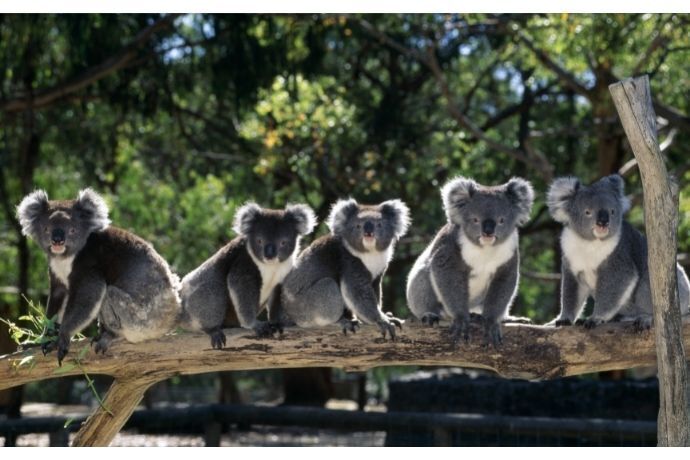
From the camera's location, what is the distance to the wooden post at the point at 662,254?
589cm

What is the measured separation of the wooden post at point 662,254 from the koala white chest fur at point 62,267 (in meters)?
3.70

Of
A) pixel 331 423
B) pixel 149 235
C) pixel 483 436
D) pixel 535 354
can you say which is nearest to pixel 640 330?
→ pixel 535 354

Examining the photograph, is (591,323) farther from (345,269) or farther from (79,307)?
(79,307)

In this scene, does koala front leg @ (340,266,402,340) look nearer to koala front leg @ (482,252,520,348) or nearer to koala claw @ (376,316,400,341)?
koala claw @ (376,316,400,341)

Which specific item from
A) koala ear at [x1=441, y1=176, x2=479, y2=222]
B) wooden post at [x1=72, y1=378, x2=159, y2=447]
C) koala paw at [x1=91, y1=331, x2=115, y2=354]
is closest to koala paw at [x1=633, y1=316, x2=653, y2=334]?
koala ear at [x1=441, y1=176, x2=479, y2=222]

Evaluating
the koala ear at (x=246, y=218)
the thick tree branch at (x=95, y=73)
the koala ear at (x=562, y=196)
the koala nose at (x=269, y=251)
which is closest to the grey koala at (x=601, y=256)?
the koala ear at (x=562, y=196)

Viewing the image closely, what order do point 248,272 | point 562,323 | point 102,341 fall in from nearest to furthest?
point 102,341
point 562,323
point 248,272

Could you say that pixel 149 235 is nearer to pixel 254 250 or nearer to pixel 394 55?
pixel 394 55

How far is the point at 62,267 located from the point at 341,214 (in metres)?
1.99

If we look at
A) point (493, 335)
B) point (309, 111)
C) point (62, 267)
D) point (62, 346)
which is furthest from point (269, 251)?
point (309, 111)

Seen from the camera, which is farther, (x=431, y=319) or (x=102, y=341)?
(x=431, y=319)

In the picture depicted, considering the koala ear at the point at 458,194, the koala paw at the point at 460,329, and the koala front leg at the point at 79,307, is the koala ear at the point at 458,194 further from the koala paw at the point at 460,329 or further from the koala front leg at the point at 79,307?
the koala front leg at the point at 79,307

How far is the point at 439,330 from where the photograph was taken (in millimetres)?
6539

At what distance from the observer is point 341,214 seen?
7.22 meters
